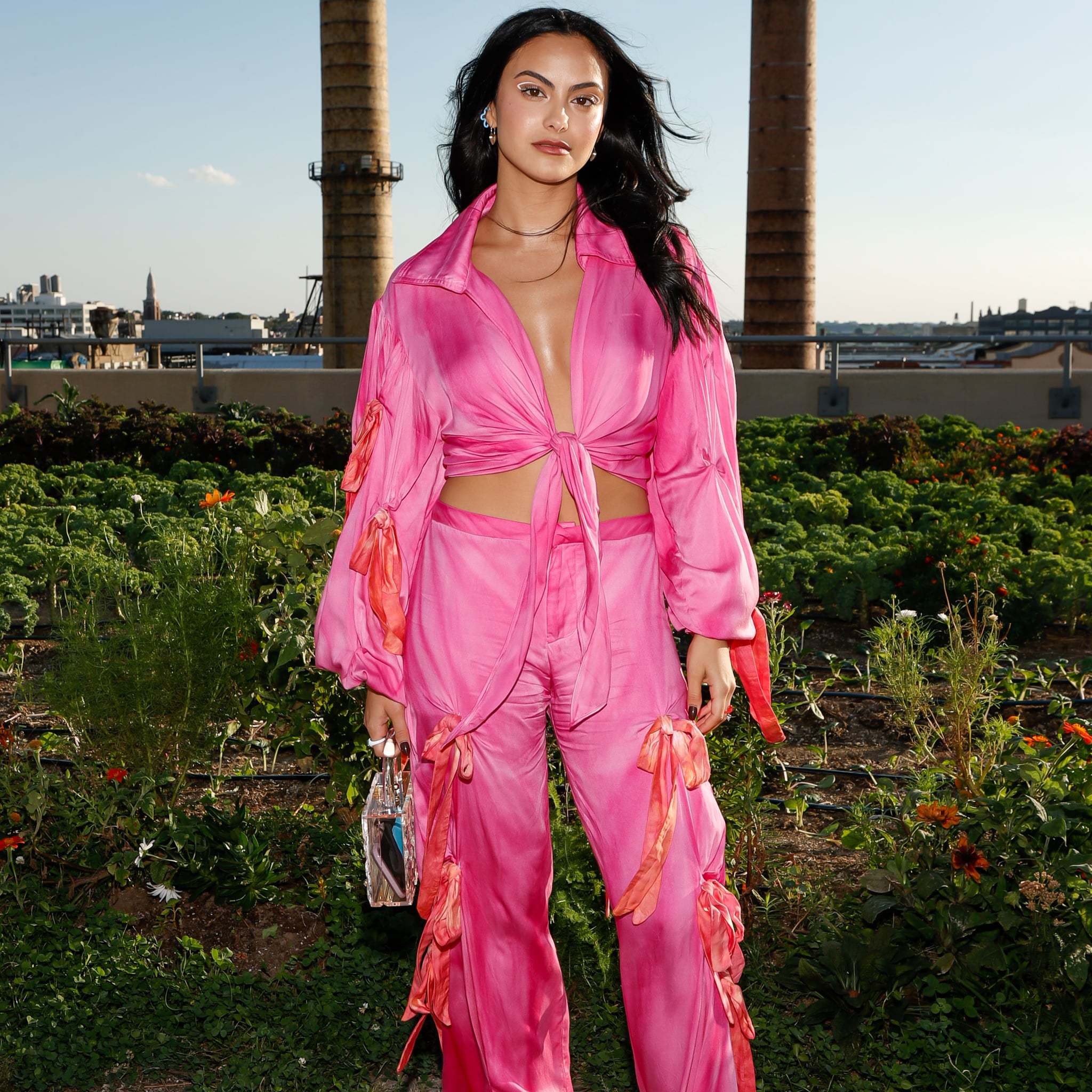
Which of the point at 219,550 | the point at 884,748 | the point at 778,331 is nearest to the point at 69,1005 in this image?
the point at 219,550

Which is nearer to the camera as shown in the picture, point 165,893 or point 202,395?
point 165,893

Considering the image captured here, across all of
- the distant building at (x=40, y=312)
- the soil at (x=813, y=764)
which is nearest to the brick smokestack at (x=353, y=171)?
the soil at (x=813, y=764)

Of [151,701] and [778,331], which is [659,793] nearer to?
[151,701]

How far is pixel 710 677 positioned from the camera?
6.37 ft

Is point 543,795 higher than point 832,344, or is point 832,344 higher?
point 832,344

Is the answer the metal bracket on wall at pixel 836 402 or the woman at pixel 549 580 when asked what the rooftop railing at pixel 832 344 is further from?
the woman at pixel 549 580

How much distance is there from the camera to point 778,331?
47.5 ft

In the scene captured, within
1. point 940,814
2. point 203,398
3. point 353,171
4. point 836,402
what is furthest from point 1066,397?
point 353,171

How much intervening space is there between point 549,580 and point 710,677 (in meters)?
0.33

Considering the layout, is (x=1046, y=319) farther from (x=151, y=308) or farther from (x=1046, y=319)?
(x=151, y=308)

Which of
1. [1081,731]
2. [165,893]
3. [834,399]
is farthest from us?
[834,399]

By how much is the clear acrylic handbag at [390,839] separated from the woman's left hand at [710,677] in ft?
1.69

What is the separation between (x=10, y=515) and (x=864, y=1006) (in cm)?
520

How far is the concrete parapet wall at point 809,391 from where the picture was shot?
1030 centimetres
